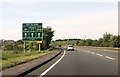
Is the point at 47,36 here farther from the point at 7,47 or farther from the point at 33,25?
the point at 33,25

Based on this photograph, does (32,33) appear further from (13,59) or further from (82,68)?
(82,68)

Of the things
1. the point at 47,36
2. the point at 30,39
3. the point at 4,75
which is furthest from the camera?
the point at 47,36

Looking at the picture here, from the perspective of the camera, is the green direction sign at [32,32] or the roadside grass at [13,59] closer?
the roadside grass at [13,59]

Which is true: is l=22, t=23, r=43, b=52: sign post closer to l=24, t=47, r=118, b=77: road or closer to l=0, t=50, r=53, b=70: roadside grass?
l=0, t=50, r=53, b=70: roadside grass

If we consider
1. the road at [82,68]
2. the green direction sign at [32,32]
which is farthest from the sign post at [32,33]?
the road at [82,68]

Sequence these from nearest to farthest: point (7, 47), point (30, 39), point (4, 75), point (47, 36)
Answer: point (4, 75), point (30, 39), point (7, 47), point (47, 36)

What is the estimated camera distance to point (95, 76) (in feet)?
47.0

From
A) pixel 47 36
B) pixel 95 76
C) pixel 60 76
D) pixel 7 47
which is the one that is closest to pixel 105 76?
pixel 95 76

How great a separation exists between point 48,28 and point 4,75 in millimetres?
87999

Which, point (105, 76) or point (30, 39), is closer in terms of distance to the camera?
point (105, 76)

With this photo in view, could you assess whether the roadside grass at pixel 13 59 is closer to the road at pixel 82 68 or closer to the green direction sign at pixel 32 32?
the road at pixel 82 68

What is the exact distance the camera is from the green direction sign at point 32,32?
5119 cm

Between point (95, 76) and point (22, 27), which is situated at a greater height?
point (22, 27)

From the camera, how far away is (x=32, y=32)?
51438 millimetres
